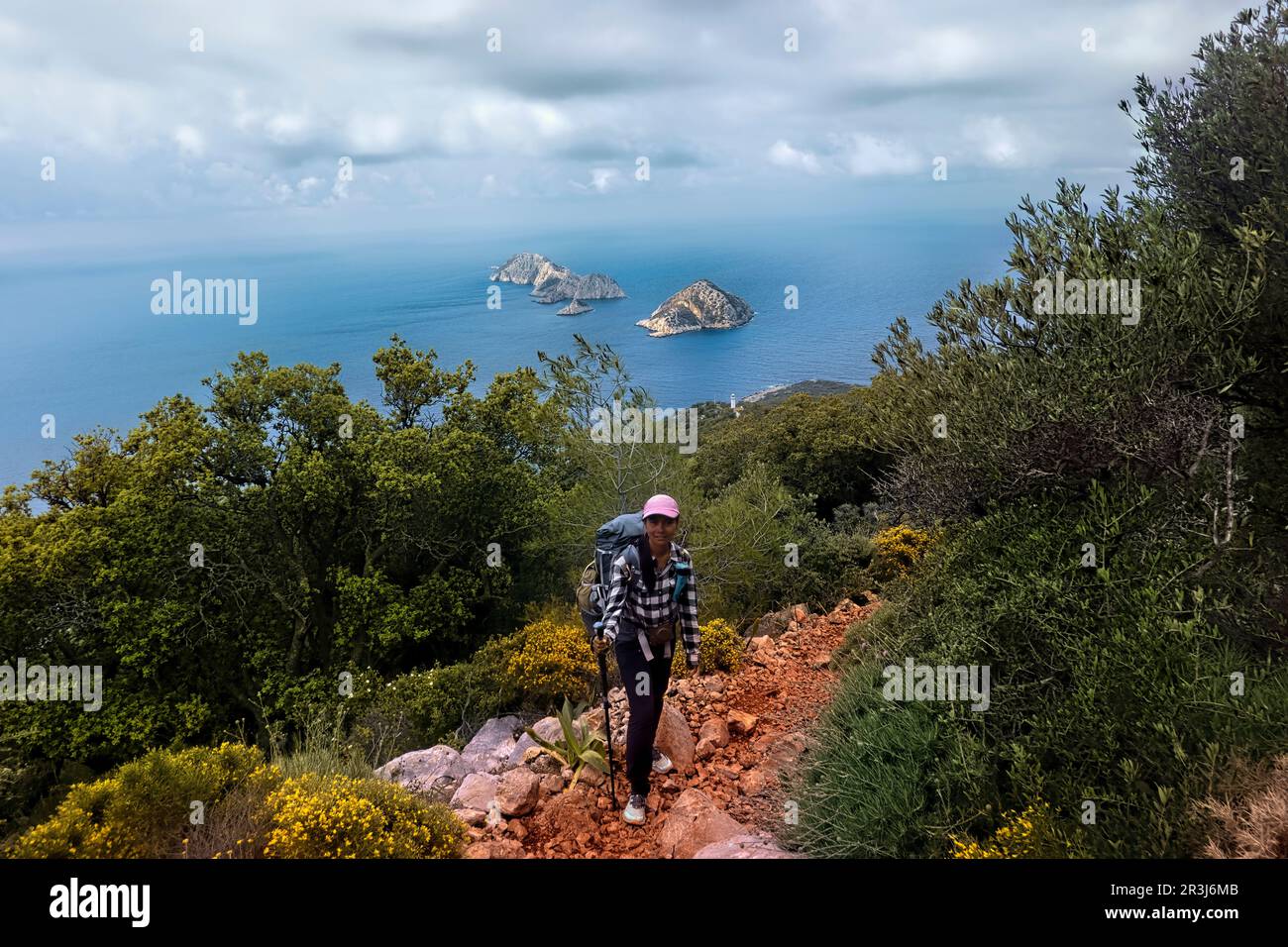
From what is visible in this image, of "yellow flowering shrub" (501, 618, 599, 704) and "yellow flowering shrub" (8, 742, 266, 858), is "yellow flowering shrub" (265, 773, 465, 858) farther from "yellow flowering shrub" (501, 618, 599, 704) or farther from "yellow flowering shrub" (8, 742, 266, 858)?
"yellow flowering shrub" (501, 618, 599, 704)

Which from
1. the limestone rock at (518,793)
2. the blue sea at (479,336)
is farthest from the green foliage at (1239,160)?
the blue sea at (479,336)

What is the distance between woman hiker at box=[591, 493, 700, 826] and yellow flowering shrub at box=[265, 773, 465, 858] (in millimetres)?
1431

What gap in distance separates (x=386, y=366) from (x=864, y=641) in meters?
16.4

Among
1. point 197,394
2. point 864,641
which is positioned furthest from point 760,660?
point 197,394

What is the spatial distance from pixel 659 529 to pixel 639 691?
1.18m

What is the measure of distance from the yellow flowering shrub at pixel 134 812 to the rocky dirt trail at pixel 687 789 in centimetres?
185

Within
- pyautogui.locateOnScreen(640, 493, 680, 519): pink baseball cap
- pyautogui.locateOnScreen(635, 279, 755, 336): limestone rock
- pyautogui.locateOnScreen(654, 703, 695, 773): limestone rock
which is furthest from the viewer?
pyautogui.locateOnScreen(635, 279, 755, 336): limestone rock

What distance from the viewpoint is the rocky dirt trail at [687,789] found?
4789mm

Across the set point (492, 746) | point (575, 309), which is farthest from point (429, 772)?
point (575, 309)

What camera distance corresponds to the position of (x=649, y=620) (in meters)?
4.68

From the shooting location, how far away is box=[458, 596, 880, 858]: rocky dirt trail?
479 centimetres

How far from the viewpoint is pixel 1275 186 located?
531cm

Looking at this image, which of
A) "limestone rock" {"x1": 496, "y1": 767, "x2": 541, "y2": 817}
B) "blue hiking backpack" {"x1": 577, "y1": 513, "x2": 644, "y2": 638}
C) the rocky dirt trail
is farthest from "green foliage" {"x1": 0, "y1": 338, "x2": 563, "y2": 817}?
"blue hiking backpack" {"x1": 577, "y1": 513, "x2": 644, "y2": 638}
